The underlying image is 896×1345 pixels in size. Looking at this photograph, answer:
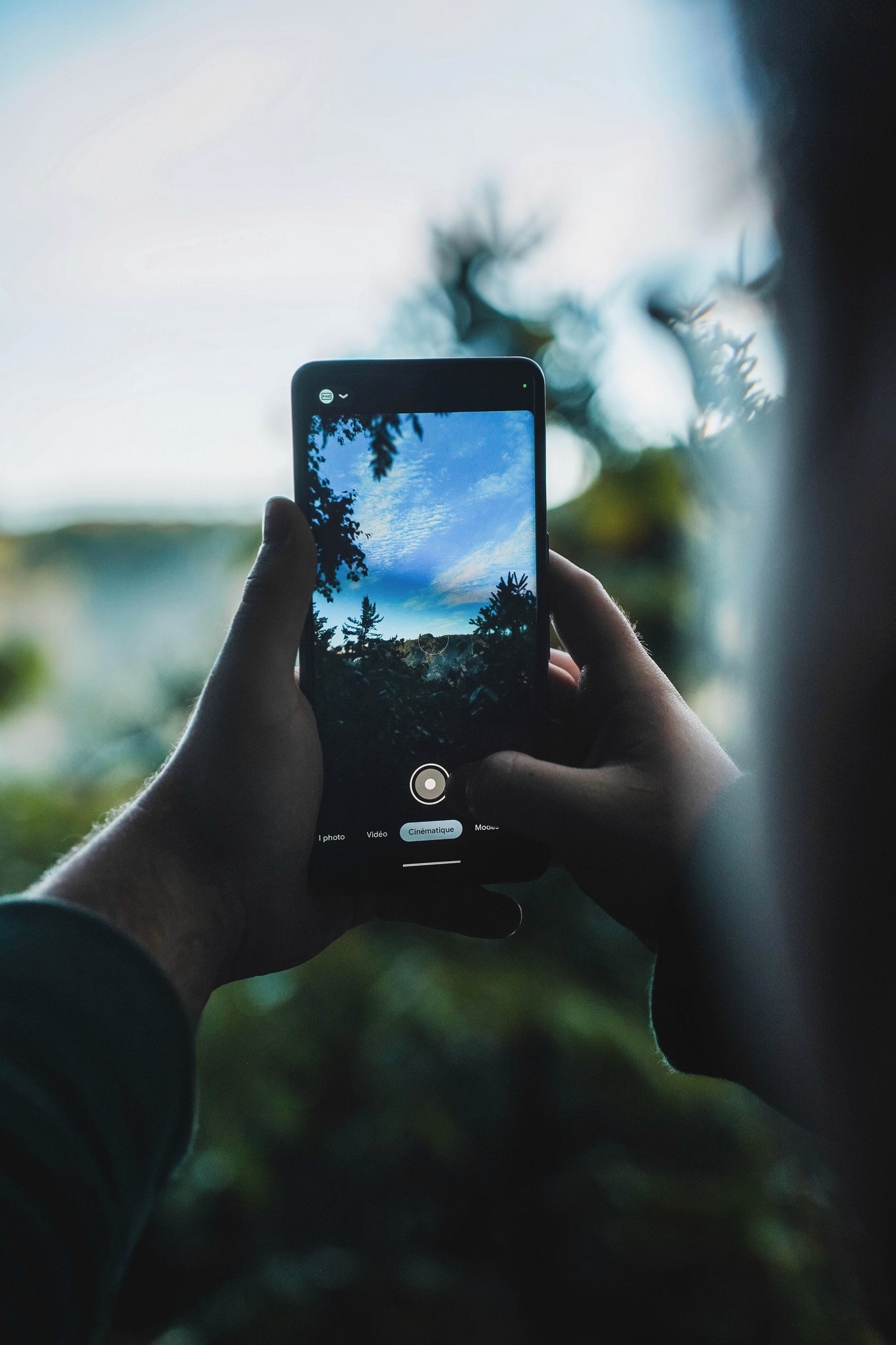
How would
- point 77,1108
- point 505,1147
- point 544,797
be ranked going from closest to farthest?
point 77,1108
point 544,797
point 505,1147

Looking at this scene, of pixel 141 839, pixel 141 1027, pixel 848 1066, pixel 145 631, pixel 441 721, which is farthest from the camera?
pixel 145 631

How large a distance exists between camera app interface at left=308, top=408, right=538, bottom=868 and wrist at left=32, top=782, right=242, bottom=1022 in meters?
0.12

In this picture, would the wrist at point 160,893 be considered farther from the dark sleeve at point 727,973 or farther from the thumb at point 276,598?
the dark sleeve at point 727,973

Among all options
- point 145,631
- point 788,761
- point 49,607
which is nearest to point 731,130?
point 788,761

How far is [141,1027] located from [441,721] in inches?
16.0

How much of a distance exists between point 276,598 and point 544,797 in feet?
0.95

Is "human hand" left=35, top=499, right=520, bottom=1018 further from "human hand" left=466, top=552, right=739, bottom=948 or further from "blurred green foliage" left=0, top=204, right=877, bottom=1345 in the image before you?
"blurred green foliage" left=0, top=204, right=877, bottom=1345

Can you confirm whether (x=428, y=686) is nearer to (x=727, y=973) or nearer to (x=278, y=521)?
(x=278, y=521)

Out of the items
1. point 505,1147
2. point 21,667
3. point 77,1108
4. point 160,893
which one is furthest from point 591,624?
point 21,667

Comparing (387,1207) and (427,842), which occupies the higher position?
(427,842)

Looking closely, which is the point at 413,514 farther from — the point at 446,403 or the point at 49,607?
the point at 49,607

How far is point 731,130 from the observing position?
33 centimetres

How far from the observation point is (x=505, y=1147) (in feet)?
4.69

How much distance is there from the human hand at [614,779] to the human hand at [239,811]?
0.58 feet
